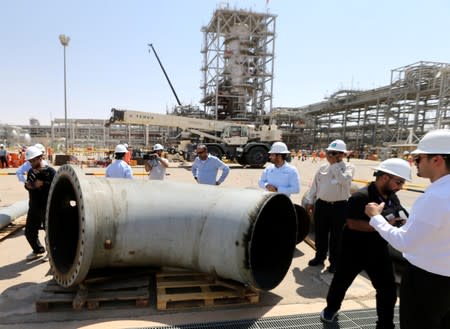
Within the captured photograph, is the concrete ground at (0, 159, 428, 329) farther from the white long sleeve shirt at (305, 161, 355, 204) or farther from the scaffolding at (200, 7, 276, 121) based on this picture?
the scaffolding at (200, 7, 276, 121)

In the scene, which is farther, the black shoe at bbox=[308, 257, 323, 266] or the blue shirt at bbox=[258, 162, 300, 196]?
the blue shirt at bbox=[258, 162, 300, 196]

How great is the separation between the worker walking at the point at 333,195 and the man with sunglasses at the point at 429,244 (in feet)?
7.32

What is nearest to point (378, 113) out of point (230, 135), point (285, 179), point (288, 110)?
point (288, 110)

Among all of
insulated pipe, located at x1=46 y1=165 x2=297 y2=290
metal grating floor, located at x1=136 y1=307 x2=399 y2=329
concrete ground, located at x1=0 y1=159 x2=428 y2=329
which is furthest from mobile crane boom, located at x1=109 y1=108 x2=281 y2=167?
metal grating floor, located at x1=136 y1=307 x2=399 y2=329

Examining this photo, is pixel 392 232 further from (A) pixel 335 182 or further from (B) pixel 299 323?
(A) pixel 335 182

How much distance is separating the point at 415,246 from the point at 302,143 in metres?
48.3

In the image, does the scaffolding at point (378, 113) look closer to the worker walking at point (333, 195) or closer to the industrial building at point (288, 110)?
the industrial building at point (288, 110)

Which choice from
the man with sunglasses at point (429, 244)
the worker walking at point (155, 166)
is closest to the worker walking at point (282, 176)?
the worker walking at point (155, 166)

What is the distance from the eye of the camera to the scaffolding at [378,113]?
3086cm

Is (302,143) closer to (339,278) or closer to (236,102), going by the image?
(236,102)

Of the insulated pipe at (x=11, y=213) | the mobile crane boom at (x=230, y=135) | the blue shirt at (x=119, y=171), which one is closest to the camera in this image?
the blue shirt at (x=119, y=171)

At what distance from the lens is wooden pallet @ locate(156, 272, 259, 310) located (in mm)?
3230

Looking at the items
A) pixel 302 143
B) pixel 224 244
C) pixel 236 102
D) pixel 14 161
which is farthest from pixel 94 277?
pixel 302 143

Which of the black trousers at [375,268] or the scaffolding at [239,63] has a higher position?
the scaffolding at [239,63]
